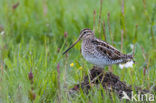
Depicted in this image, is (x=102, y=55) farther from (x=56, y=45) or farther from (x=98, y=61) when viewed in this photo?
(x=56, y=45)

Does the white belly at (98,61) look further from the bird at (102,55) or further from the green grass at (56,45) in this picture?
the green grass at (56,45)

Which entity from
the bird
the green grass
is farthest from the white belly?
the green grass

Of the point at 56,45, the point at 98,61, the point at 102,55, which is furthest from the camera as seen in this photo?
the point at 56,45

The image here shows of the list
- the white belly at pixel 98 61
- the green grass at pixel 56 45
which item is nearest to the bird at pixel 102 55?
the white belly at pixel 98 61

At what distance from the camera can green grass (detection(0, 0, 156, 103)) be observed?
420 cm

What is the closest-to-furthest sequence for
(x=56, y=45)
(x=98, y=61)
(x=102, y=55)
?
(x=98, y=61), (x=102, y=55), (x=56, y=45)

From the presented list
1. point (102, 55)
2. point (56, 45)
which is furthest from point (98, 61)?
point (56, 45)

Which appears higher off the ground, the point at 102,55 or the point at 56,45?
the point at 56,45

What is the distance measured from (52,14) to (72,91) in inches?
151

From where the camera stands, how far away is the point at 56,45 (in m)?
5.98

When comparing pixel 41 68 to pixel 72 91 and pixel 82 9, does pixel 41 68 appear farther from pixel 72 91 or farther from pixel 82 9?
pixel 82 9

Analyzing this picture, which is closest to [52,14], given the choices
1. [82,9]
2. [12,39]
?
[82,9]

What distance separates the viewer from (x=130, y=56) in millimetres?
4895

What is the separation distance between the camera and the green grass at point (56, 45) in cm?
420
